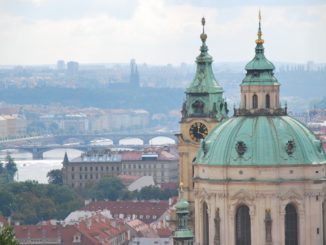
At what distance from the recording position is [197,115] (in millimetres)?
46000

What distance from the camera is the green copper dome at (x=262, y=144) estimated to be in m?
37.2

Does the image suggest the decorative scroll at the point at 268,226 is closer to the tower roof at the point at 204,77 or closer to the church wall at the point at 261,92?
the church wall at the point at 261,92

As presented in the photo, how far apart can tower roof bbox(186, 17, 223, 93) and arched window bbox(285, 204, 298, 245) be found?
9.31m

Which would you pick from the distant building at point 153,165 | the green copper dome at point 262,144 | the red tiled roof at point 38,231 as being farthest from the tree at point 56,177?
the green copper dome at point 262,144

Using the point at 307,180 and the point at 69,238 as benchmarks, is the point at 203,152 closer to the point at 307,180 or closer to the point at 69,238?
the point at 307,180

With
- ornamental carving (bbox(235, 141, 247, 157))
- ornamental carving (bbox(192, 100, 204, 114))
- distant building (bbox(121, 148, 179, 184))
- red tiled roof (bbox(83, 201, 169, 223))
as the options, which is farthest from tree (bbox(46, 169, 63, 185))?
ornamental carving (bbox(235, 141, 247, 157))

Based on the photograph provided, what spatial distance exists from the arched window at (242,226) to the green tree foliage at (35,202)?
153 feet

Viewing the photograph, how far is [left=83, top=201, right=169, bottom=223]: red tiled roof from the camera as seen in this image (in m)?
88.2

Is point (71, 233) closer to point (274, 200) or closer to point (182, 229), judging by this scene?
point (274, 200)

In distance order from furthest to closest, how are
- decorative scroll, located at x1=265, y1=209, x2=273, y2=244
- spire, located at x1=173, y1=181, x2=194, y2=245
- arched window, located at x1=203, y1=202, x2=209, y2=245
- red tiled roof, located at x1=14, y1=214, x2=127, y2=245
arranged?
red tiled roof, located at x1=14, y1=214, x2=127, y2=245
arched window, located at x1=203, y1=202, x2=209, y2=245
decorative scroll, located at x1=265, y1=209, x2=273, y2=244
spire, located at x1=173, y1=181, x2=194, y2=245

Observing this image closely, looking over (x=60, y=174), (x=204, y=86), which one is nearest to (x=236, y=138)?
(x=204, y=86)

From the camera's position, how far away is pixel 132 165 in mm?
123375

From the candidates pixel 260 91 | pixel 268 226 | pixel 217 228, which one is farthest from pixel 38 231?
pixel 268 226

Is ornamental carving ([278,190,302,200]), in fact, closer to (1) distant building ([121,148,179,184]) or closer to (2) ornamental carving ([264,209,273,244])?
(2) ornamental carving ([264,209,273,244])
